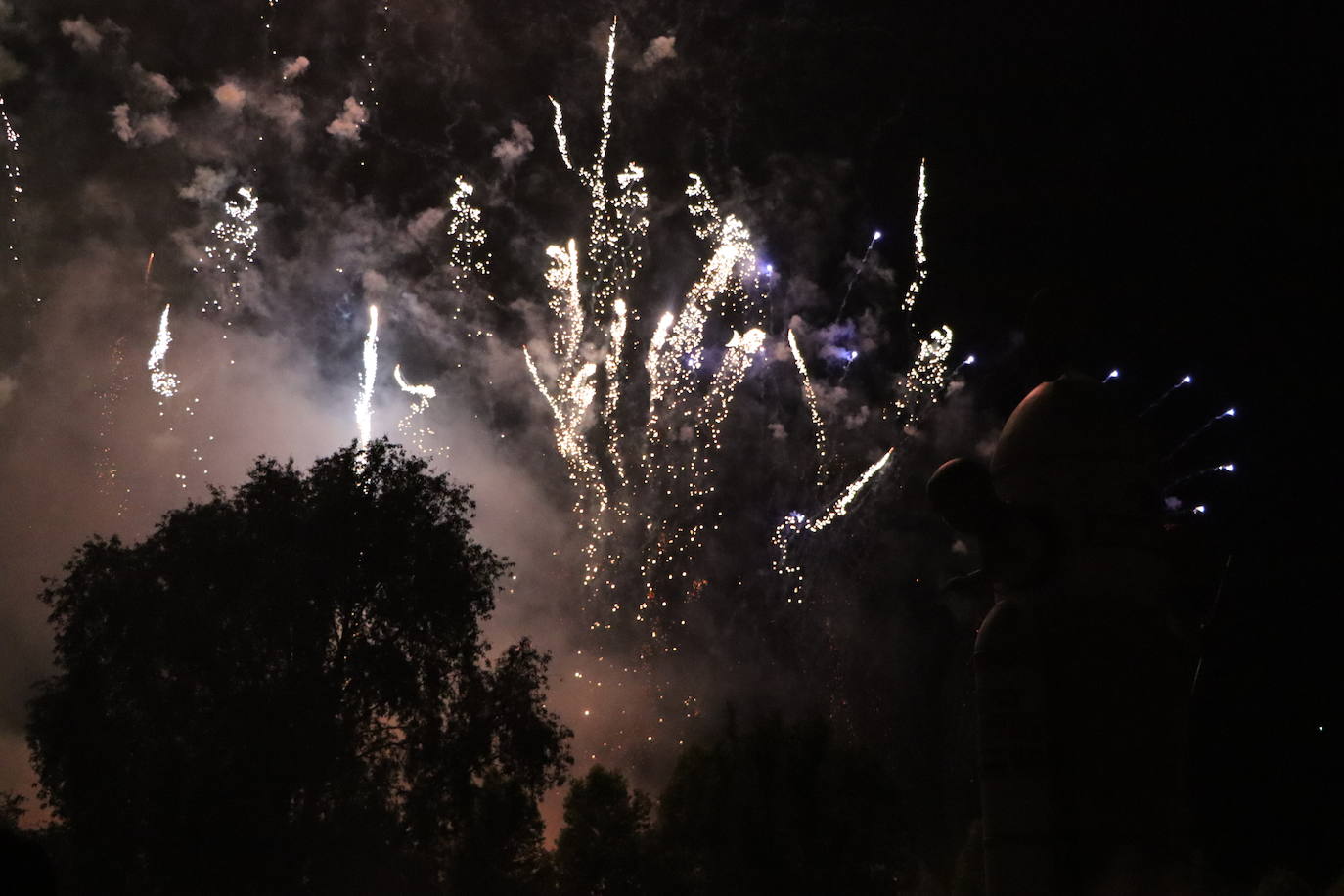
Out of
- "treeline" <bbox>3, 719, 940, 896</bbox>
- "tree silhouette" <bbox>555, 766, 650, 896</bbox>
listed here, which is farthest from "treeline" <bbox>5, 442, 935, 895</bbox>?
"tree silhouette" <bbox>555, 766, 650, 896</bbox>

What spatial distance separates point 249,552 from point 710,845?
3041cm

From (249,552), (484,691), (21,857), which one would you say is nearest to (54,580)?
(249,552)

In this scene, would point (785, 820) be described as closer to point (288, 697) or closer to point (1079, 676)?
point (288, 697)

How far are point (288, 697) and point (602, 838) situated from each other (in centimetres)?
3163

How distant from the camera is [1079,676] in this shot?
1195 centimetres

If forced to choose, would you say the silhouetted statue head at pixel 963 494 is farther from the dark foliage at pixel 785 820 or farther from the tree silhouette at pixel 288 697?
the dark foliage at pixel 785 820

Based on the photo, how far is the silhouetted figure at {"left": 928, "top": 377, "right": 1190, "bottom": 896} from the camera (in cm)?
1150

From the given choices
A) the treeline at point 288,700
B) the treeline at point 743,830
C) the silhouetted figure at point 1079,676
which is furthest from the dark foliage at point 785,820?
the silhouetted figure at point 1079,676

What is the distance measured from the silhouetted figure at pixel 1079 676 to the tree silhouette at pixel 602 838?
43586 mm

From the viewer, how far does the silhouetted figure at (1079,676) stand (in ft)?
37.7

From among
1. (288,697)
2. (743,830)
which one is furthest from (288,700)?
(743,830)

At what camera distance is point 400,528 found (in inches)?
1121

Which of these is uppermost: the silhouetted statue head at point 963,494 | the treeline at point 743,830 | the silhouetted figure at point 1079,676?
the treeline at point 743,830

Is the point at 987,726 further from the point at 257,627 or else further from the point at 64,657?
the point at 64,657
